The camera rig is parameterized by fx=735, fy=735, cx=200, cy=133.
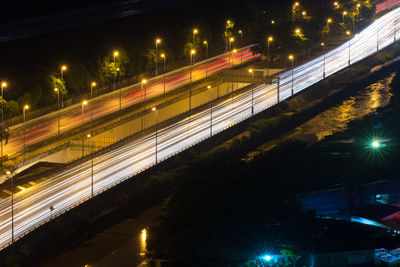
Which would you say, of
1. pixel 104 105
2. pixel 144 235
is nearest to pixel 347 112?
pixel 104 105

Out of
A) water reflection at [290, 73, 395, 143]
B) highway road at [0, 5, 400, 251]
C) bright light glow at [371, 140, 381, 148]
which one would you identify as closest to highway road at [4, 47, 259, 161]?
highway road at [0, 5, 400, 251]

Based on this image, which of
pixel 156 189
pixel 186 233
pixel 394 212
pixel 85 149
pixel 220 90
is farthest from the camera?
pixel 220 90

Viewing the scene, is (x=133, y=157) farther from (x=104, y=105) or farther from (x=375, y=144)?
(x=375, y=144)

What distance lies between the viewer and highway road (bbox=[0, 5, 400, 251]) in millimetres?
44719

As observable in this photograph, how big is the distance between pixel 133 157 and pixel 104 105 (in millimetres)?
15123

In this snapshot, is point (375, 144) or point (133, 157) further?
point (375, 144)

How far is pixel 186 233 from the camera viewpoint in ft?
128

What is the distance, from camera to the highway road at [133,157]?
44.7 meters

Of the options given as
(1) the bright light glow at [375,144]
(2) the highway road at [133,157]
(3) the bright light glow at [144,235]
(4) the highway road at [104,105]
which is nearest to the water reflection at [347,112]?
(2) the highway road at [133,157]

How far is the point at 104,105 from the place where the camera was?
68875 millimetres

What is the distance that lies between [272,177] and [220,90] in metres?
24.9

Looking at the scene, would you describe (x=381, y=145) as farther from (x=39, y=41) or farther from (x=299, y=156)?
(x=39, y=41)

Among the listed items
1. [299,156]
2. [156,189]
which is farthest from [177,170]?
[299,156]

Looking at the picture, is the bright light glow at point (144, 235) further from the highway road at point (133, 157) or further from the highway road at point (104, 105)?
the highway road at point (104, 105)
